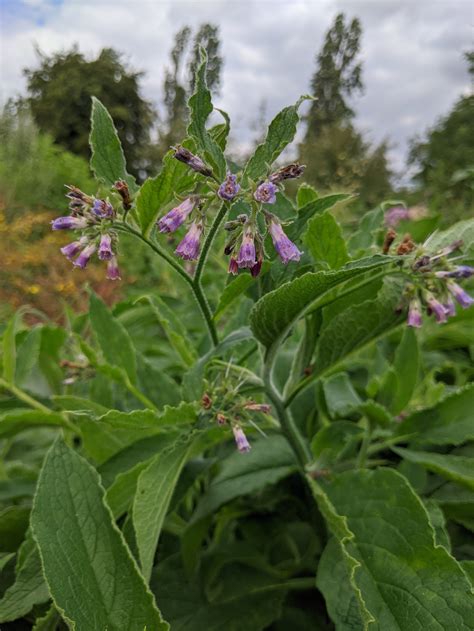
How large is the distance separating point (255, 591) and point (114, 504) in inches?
13.6

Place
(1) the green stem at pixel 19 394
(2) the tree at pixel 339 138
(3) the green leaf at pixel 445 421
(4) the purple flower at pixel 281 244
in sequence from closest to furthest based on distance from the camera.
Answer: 1. (4) the purple flower at pixel 281 244
2. (3) the green leaf at pixel 445 421
3. (1) the green stem at pixel 19 394
4. (2) the tree at pixel 339 138

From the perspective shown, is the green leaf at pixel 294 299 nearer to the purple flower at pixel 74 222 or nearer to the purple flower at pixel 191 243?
the purple flower at pixel 191 243

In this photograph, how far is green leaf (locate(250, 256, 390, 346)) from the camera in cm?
73

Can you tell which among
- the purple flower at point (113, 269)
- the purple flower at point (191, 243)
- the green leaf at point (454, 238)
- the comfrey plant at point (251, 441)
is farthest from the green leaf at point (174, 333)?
the green leaf at point (454, 238)

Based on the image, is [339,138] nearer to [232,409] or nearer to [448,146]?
[448,146]

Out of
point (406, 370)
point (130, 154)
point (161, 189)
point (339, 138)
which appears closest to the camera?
point (161, 189)

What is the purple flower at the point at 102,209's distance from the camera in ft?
2.86

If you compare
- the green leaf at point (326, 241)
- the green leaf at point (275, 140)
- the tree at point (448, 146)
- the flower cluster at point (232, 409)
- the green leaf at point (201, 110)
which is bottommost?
the flower cluster at point (232, 409)

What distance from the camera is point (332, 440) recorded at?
110 centimetres

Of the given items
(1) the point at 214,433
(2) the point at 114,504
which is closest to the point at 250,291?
(1) the point at 214,433

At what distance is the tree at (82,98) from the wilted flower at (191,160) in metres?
23.8

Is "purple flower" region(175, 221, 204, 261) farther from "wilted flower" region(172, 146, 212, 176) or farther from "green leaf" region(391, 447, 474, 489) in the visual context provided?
"green leaf" region(391, 447, 474, 489)

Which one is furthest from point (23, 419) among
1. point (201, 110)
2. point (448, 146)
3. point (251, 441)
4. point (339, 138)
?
point (448, 146)

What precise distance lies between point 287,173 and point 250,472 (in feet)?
1.88
